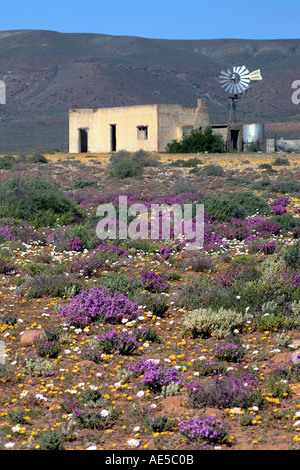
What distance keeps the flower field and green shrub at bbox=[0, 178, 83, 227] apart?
56 mm

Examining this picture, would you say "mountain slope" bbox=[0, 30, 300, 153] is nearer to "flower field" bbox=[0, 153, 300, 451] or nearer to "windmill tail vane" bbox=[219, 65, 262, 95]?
"windmill tail vane" bbox=[219, 65, 262, 95]

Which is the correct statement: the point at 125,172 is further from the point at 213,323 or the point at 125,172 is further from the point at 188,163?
the point at 213,323

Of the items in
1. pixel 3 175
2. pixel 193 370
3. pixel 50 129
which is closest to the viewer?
pixel 193 370

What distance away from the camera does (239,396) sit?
5.57 m

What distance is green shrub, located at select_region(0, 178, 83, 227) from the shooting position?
14484 mm

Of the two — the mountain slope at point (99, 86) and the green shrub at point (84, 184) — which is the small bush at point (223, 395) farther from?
the mountain slope at point (99, 86)

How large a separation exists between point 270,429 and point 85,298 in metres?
3.77

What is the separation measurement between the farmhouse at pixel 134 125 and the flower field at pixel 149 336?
24662 mm

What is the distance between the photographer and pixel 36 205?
1486 centimetres

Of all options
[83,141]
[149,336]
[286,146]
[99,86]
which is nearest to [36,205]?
[149,336]

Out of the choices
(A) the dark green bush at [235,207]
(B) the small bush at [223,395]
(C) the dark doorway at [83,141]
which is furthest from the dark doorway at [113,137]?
(B) the small bush at [223,395]

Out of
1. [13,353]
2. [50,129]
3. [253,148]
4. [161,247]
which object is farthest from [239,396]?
[50,129]

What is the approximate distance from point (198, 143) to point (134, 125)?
178 inches
